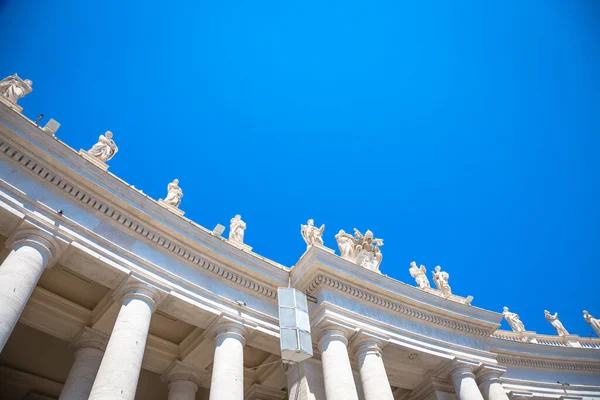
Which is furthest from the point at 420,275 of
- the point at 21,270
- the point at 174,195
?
the point at 21,270

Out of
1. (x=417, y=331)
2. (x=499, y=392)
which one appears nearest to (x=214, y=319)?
(x=417, y=331)

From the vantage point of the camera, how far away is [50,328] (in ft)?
76.0

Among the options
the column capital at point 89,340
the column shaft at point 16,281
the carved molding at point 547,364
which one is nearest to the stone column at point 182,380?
the column capital at point 89,340

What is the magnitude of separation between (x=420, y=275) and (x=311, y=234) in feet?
30.9

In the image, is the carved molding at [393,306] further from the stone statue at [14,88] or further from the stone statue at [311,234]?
the stone statue at [14,88]

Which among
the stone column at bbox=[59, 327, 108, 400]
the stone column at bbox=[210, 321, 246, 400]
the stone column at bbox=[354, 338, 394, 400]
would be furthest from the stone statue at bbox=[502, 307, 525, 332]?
the stone column at bbox=[59, 327, 108, 400]

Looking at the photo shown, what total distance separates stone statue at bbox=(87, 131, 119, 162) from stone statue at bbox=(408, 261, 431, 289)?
2093 cm

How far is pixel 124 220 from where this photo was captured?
21594mm

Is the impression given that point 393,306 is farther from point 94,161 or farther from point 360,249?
point 94,161

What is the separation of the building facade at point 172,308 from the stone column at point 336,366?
0.06 metres

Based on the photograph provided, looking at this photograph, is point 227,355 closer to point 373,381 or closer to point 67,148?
point 373,381

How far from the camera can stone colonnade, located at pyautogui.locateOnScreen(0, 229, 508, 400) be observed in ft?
55.5

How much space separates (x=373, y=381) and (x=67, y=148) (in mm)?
17265

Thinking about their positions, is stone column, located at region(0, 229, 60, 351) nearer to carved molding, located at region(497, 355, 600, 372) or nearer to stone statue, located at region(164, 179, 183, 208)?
stone statue, located at region(164, 179, 183, 208)
